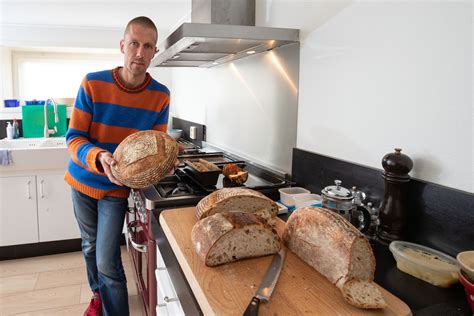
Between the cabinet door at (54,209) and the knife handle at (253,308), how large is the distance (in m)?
2.29

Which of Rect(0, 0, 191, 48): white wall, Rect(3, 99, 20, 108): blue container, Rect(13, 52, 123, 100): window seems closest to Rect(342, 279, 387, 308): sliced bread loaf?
Rect(0, 0, 191, 48): white wall

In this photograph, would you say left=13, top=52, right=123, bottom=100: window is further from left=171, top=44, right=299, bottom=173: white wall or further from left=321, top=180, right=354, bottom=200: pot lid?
left=321, top=180, right=354, bottom=200: pot lid

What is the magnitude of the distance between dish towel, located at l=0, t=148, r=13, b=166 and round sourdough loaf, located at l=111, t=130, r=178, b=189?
1.66 meters

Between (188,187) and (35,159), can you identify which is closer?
(188,187)

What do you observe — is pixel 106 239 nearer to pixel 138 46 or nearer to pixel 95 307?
pixel 95 307

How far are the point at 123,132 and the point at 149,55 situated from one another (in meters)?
0.34

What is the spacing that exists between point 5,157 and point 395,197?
243 centimetres

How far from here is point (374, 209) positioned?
1041 millimetres

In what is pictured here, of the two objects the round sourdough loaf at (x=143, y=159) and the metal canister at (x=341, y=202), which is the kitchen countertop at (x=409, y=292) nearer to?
the metal canister at (x=341, y=202)

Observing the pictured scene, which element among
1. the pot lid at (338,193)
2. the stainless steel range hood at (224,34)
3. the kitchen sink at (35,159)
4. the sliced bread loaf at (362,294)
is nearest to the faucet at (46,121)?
the kitchen sink at (35,159)

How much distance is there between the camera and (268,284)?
2.28 ft

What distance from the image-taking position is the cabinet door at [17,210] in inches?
95.0

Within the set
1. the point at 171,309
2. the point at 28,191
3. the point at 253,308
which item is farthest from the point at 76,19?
the point at 253,308

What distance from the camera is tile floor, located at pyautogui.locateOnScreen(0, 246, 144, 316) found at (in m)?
1.93
